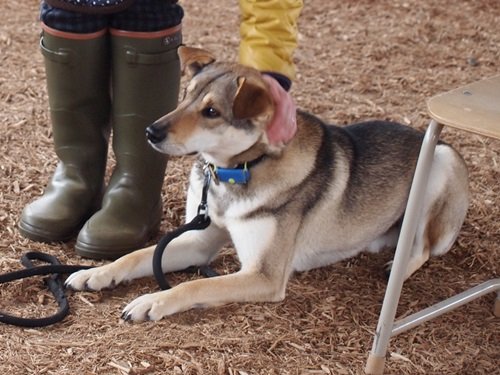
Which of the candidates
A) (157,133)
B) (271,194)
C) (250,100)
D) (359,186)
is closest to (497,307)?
(359,186)

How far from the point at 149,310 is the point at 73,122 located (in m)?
0.71

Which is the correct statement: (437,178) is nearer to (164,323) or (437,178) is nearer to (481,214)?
(481,214)

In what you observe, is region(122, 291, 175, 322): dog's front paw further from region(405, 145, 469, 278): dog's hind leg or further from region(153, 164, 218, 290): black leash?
region(405, 145, 469, 278): dog's hind leg

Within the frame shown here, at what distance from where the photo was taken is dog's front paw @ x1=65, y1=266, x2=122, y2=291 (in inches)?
94.7

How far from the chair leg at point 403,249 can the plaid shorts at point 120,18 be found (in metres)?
1.00

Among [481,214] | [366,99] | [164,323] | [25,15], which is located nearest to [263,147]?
[164,323]

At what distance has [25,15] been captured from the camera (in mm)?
4871

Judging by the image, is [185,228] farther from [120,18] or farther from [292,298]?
[120,18]

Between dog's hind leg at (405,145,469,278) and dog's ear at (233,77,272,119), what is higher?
dog's ear at (233,77,272,119)

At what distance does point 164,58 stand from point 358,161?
66cm

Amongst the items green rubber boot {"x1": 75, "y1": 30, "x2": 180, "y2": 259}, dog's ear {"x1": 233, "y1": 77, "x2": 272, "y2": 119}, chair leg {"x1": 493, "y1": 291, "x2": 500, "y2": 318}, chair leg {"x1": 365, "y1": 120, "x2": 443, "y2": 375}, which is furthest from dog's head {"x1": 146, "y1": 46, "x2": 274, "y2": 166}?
chair leg {"x1": 493, "y1": 291, "x2": 500, "y2": 318}

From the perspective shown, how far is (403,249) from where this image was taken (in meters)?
2.04

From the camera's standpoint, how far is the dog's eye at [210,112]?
223 cm

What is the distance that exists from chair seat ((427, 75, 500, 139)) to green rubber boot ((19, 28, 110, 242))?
1.13 meters
